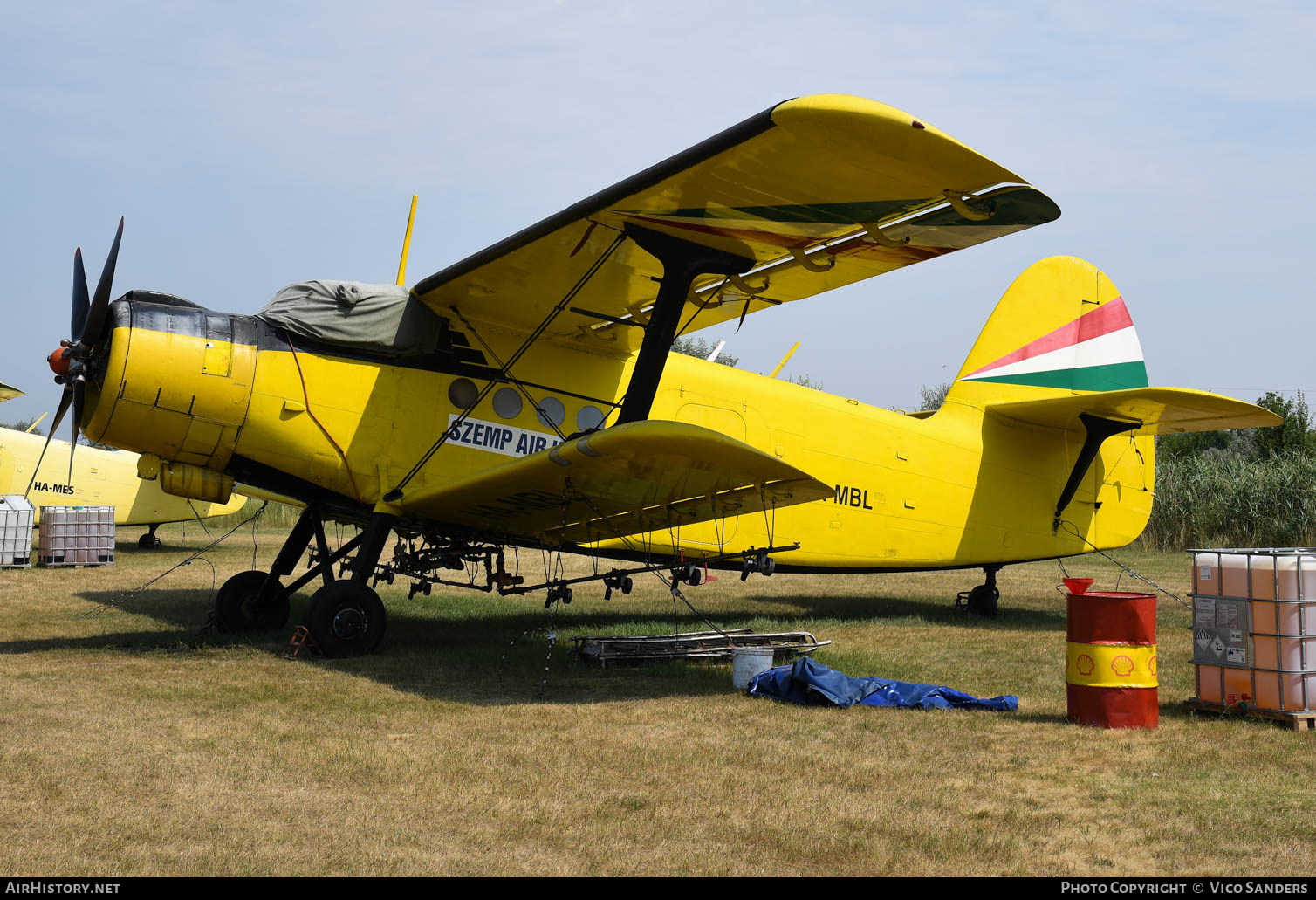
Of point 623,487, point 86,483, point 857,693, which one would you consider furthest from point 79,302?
point 86,483

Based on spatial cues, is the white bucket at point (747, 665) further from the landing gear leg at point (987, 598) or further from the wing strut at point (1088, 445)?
the wing strut at point (1088, 445)

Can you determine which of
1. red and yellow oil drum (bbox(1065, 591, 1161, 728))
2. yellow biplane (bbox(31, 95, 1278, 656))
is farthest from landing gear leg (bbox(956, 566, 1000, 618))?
red and yellow oil drum (bbox(1065, 591, 1161, 728))

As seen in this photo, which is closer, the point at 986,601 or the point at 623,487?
the point at 623,487

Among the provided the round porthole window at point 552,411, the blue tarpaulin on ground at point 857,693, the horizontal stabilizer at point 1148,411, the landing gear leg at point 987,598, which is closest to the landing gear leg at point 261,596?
the round porthole window at point 552,411

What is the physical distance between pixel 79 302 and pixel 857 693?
6.95 metres

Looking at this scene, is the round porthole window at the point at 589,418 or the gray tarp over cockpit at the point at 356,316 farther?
the round porthole window at the point at 589,418

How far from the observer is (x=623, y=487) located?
24.7 feet

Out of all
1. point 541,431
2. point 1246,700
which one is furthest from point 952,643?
point 541,431

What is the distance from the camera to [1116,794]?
185 inches

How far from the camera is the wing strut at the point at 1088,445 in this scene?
1202 centimetres

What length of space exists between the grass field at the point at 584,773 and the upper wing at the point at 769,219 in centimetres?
A: 312

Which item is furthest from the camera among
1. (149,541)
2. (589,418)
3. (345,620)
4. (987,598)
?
(149,541)

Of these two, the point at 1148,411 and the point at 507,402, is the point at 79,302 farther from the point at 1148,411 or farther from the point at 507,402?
the point at 1148,411

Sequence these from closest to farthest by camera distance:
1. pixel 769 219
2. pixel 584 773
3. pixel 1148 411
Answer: pixel 584 773
pixel 769 219
pixel 1148 411
